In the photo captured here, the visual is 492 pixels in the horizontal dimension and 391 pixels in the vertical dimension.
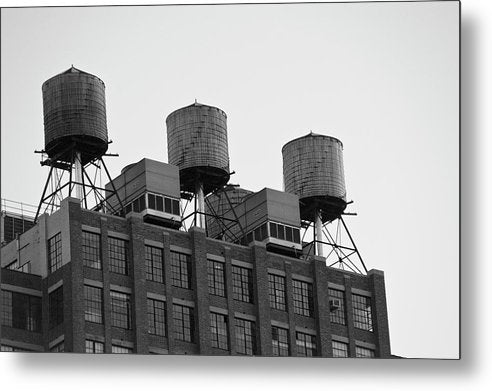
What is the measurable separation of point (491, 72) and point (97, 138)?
1979cm

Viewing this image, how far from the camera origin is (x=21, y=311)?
58.3 metres

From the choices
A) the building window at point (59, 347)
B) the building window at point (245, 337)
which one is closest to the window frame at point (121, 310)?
the building window at point (59, 347)

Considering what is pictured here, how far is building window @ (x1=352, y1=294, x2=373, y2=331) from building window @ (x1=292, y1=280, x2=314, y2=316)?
64.1 inches

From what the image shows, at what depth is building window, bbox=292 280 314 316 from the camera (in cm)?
6456

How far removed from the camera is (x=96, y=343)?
5831cm

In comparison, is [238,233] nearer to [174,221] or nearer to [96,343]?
[174,221]

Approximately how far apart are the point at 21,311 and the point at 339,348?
38.9 feet

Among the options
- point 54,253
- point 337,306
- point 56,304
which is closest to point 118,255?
point 54,253

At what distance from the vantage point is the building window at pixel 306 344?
208ft

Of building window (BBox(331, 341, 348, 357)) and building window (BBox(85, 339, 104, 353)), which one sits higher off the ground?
building window (BBox(331, 341, 348, 357))

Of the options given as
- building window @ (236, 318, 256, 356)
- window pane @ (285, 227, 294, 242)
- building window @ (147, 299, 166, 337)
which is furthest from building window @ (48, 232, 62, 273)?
window pane @ (285, 227, 294, 242)

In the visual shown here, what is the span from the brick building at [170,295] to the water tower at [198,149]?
3332 millimetres

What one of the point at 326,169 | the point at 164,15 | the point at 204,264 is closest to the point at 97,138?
the point at 204,264

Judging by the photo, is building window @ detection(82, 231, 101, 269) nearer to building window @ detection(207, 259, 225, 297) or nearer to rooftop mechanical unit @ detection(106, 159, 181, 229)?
building window @ detection(207, 259, 225, 297)
